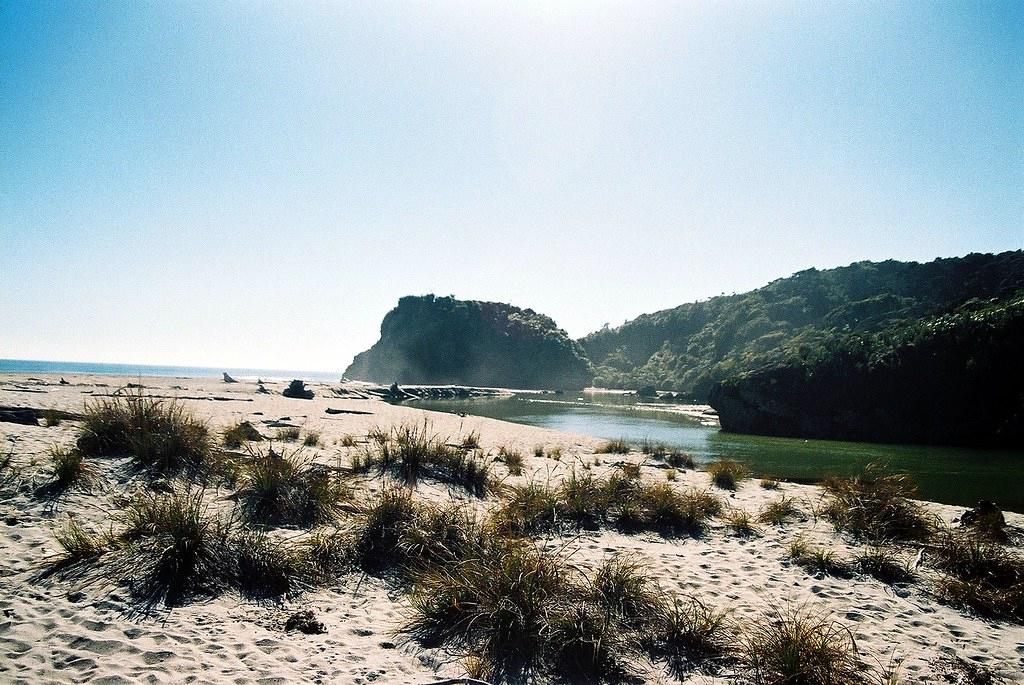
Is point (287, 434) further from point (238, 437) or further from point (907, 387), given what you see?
point (907, 387)

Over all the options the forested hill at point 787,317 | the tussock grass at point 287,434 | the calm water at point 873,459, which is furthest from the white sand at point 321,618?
the forested hill at point 787,317

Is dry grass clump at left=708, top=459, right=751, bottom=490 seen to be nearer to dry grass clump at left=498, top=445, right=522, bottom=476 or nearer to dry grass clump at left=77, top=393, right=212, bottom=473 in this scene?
dry grass clump at left=498, top=445, right=522, bottom=476

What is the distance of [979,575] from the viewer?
605cm

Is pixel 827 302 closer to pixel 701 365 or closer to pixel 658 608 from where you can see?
pixel 701 365

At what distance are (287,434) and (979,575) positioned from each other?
1333 centimetres

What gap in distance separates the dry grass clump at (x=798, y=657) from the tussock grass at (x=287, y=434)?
36.8 ft

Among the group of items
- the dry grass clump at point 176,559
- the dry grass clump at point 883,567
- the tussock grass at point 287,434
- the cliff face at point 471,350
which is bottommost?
the dry grass clump at point 883,567

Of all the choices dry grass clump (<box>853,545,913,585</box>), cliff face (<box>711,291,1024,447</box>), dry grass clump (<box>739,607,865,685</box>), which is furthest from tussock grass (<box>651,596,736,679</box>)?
cliff face (<box>711,291,1024,447</box>)

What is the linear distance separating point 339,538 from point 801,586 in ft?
17.7

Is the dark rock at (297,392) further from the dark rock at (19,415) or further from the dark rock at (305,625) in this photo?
the dark rock at (305,625)

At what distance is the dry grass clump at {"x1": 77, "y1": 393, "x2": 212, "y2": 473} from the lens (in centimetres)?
780

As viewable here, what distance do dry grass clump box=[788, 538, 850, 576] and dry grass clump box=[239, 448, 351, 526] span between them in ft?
20.1

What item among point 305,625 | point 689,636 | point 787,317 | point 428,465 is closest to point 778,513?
point 689,636

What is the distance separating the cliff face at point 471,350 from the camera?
13312cm
